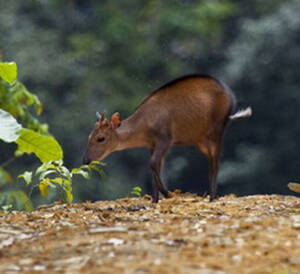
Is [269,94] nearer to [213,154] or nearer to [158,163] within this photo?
[213,154]

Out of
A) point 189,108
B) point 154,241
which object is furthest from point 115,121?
point 154,241

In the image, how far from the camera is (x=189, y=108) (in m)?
7.16

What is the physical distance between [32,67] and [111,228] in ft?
60.1

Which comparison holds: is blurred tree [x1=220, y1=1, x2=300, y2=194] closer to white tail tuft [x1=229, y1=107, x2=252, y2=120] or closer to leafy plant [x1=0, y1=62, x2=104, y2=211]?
leafy plant [x1=0, y1=62, x2=104, y2=211]

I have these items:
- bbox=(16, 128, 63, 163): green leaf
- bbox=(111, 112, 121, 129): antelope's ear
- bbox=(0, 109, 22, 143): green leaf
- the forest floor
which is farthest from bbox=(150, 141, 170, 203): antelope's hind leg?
bbox=(0, 109, 22, 143): green leaf

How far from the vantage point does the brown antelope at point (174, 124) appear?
7066 millimetres

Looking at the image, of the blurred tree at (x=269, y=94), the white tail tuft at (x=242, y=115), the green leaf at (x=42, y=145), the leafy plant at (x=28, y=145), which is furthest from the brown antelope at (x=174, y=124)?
the blurred tree at (x=269, y=94)

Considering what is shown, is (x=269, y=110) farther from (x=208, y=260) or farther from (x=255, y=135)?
(x=208, y=260)

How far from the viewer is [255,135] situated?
22422 millimetres

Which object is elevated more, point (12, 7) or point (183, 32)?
point (12, 7)

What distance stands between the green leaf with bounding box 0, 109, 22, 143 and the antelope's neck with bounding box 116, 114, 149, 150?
233 cm

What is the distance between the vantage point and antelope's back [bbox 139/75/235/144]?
7.09 m

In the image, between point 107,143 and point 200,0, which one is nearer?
point 107,143

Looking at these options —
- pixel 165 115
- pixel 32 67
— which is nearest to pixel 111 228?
pixel 165 115
